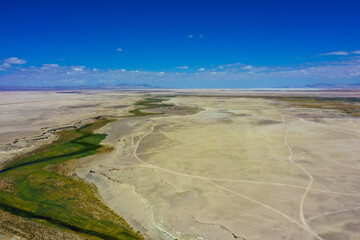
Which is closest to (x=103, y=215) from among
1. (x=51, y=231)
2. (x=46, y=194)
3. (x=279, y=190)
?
(x=51, y=231)

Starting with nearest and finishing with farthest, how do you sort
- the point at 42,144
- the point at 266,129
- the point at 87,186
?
the point at 87,186 → the point at 42,144 → the point at 266,129

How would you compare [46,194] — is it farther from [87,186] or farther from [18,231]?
[18,231]

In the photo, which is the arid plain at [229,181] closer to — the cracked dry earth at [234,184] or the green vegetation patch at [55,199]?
the cracked dry earth at [234,184]

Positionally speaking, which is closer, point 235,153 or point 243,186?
point 243,186

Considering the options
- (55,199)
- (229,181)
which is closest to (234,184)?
(229,181)

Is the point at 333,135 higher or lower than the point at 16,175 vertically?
higher

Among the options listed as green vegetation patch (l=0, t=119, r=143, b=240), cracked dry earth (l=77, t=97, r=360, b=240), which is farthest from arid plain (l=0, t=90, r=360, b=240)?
green vegetation patch (l=0, t=119, r=143, b=240)

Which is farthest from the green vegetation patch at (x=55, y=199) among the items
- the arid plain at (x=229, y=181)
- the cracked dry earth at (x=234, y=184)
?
the cracked dry earth at (x=234, y=184)
